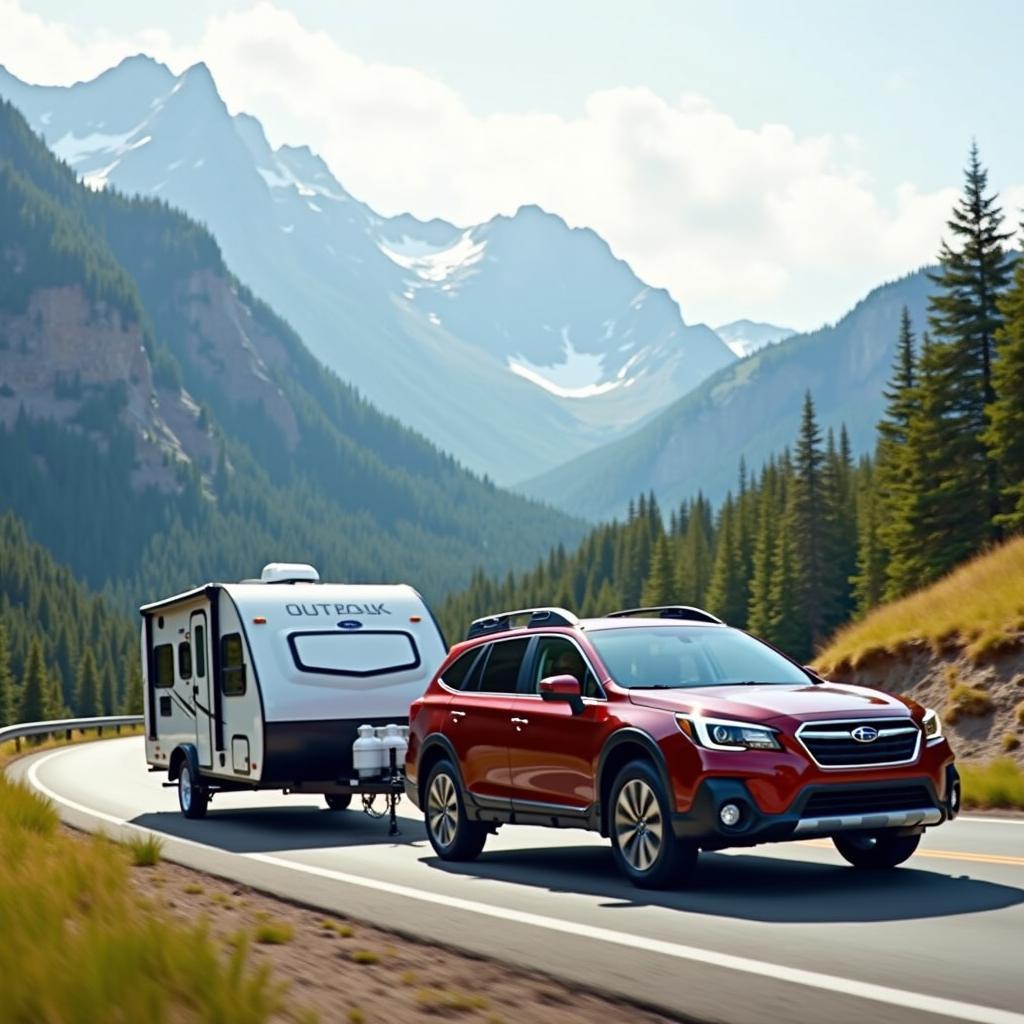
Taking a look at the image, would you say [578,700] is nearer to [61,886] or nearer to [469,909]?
[469,909]

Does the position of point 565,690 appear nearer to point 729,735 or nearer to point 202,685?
point 729,735

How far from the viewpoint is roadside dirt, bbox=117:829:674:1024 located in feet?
22.1

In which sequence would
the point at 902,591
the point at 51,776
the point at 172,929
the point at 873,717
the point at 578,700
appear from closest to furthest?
1. the point at 172,929
2. the point at 873,717
3. the point at 578,700
4. the point at 51,776
5. the point at 902,591

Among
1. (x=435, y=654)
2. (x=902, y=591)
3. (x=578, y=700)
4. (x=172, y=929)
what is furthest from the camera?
(x=902, y=591)

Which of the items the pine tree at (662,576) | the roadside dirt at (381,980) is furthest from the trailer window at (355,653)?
the pine tree at (662,576)

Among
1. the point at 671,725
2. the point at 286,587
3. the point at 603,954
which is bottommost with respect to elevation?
the point at 603,954

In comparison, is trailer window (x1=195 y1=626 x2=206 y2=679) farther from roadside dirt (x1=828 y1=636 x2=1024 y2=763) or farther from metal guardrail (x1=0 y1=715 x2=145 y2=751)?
metal guardrail (x1=0 y1=715 x2=145 y2=751)

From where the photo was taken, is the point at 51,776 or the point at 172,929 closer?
the point at 172,929

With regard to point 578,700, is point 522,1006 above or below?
below

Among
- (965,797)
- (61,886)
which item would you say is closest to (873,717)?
(61,886)

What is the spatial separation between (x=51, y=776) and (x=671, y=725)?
22.1 m

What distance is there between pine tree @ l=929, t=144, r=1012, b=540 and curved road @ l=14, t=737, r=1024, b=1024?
132ft

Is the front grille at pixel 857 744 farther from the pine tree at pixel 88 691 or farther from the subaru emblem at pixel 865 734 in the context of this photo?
the pine tree at pixel 88 691

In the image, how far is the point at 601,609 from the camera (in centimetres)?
13925
